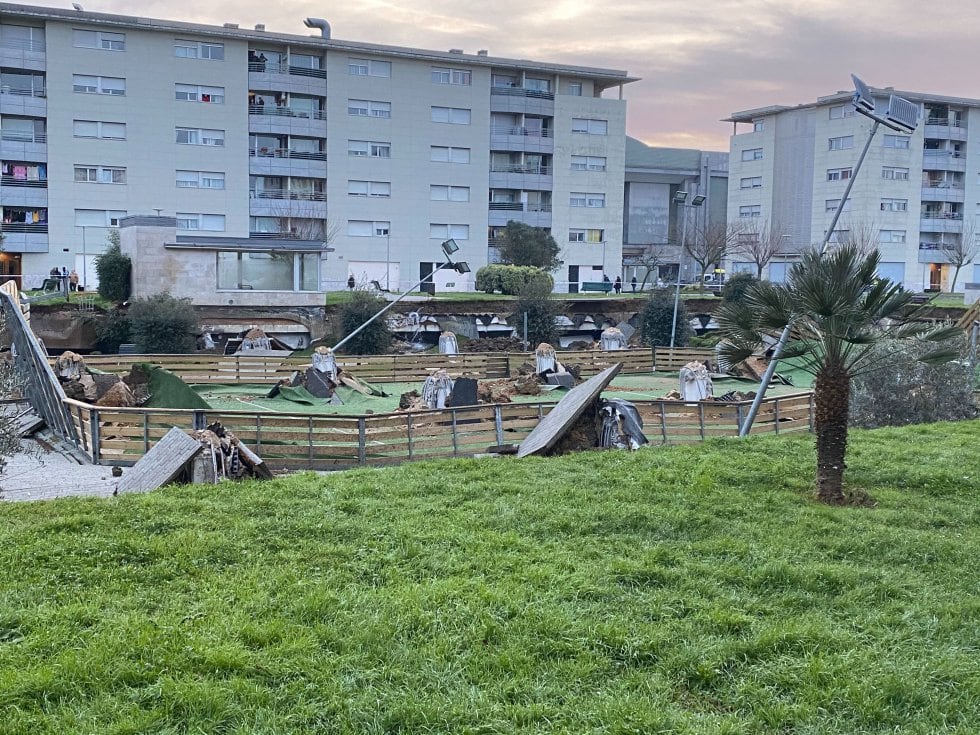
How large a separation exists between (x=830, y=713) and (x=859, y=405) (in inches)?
588

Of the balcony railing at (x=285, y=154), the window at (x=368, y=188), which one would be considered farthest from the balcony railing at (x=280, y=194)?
the window at (x=368, y=188)

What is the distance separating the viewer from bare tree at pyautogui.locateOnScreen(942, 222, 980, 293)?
258 ft

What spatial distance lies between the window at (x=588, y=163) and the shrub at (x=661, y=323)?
3011cm

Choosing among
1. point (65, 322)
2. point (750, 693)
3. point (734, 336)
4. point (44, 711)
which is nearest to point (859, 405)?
point (734, 336)

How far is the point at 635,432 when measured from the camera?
14.7 m

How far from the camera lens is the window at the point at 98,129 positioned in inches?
2382

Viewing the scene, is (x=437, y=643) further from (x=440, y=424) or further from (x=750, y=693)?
(x=440, y=424)

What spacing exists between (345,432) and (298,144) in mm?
51826

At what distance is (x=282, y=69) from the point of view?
213 ft

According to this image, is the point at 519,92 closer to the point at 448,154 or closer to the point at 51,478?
the point at 448,154

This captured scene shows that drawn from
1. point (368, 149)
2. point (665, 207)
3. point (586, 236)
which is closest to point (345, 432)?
point (368, 149)

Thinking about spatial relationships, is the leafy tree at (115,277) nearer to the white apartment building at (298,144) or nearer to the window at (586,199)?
the white apartment building at (298,144)

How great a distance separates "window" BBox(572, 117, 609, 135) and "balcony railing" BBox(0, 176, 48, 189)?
34.7 metres

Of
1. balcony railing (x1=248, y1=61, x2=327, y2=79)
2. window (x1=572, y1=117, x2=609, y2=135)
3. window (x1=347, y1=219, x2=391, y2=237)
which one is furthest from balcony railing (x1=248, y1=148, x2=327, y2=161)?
window (x1=572, y1=117, x2=609, y2=135)
